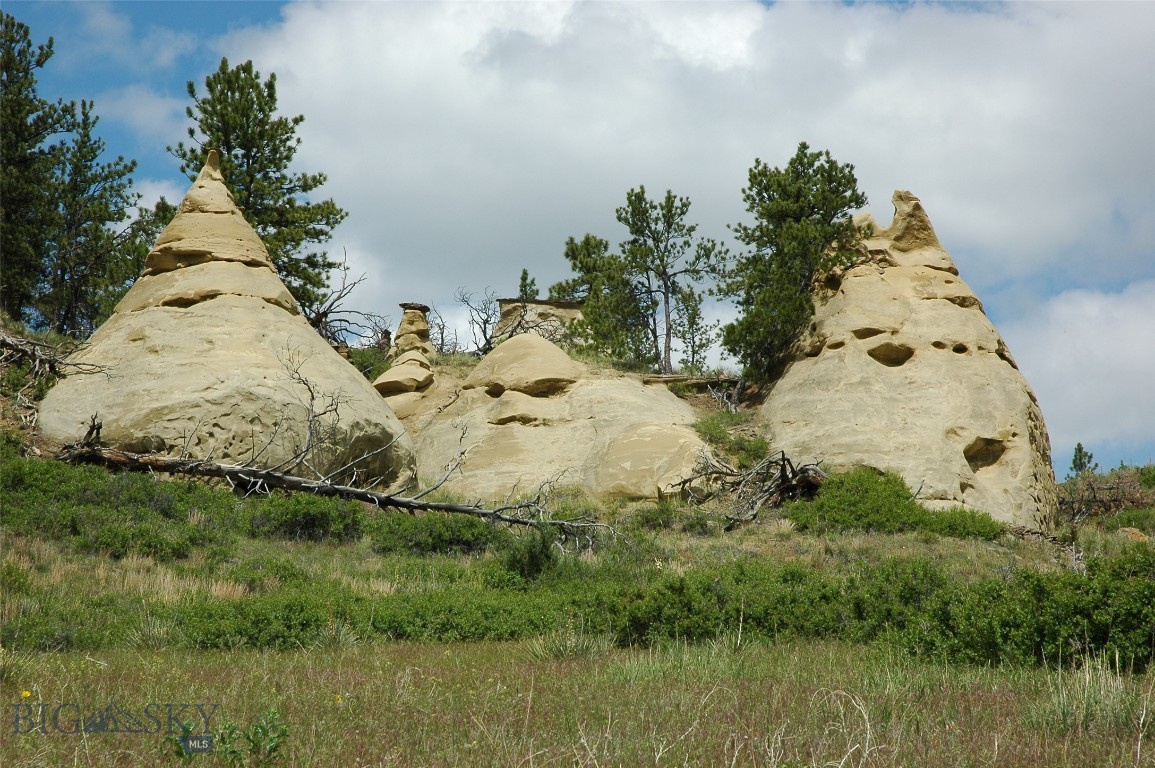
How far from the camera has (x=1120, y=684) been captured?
5.80 m

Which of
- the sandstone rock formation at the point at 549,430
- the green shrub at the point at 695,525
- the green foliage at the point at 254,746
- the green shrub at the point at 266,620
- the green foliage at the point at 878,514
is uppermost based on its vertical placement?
the sandstone rock formation at the point at 549,430

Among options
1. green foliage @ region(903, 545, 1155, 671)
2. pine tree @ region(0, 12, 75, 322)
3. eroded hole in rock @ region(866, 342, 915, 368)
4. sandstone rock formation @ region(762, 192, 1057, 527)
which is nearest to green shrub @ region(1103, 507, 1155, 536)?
sandstone rock formation @ region(762, 192, 1057, 527)

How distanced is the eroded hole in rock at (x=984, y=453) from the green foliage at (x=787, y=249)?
6.22 metres

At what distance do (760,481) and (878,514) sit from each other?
365 centimetres

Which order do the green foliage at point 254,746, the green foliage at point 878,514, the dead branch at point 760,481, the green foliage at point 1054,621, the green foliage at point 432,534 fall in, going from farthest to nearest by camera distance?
the dead branch at point 760,481, the green foliage at point 878,514, the green foliage at point 432,534, the green foliage at point 1054,621, the green foliage at point 254,746

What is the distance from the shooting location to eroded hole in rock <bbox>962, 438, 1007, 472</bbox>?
77.9 ft

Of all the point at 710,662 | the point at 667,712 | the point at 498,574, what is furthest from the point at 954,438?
the point at 667,712

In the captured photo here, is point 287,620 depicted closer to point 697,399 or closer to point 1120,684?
point 1120,684

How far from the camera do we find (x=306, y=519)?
56.4ft

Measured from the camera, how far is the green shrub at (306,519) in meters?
16.8

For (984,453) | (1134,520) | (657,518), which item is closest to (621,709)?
(657,518)

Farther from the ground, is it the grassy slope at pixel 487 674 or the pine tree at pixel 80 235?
the pine tree at pixel 80 235

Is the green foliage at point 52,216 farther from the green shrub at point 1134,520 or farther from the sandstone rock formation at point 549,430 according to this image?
the green shrub at point 1134,520


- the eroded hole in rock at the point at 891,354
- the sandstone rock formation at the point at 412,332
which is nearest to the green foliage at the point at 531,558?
the eroded hole in rock at the point at 891,354
